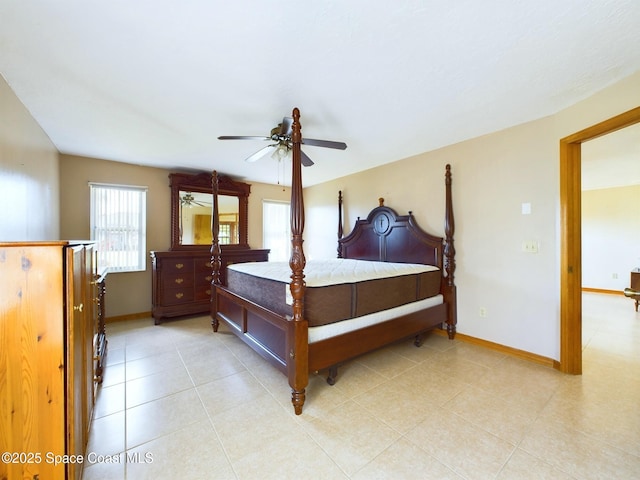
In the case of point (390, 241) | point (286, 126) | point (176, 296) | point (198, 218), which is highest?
point (286, 126)

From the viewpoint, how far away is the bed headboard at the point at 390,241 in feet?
10.9

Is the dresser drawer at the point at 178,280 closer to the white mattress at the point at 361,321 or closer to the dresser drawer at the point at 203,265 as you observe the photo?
the dresser drawer at the point at 203,265

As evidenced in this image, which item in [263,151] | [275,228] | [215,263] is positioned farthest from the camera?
[275,228]

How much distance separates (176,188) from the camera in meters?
4.14

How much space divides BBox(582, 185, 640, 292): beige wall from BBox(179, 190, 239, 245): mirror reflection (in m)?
7.77

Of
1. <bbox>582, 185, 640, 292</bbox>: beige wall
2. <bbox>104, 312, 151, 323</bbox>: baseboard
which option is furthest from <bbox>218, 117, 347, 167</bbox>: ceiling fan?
<bbox>582, 185, 640, 292</bbox>: beige wall

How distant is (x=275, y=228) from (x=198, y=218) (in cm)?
156

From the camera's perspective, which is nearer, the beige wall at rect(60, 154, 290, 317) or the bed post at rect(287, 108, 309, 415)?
the bed post at rect(287, 108, 309, 415)

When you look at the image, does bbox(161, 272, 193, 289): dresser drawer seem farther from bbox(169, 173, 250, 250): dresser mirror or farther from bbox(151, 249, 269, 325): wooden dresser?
bbox(169, 173, 250, 250): dresser mirror

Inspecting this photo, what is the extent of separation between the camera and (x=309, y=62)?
1.68 meters

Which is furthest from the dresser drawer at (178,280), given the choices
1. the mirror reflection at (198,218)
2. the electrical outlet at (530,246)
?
the electrical outlet at (530,246)

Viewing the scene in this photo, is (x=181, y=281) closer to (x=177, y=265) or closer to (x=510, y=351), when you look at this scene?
(x=177, y=265)

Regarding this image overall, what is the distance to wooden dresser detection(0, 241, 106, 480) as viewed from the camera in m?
0.96

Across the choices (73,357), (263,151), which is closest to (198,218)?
(263,151)
